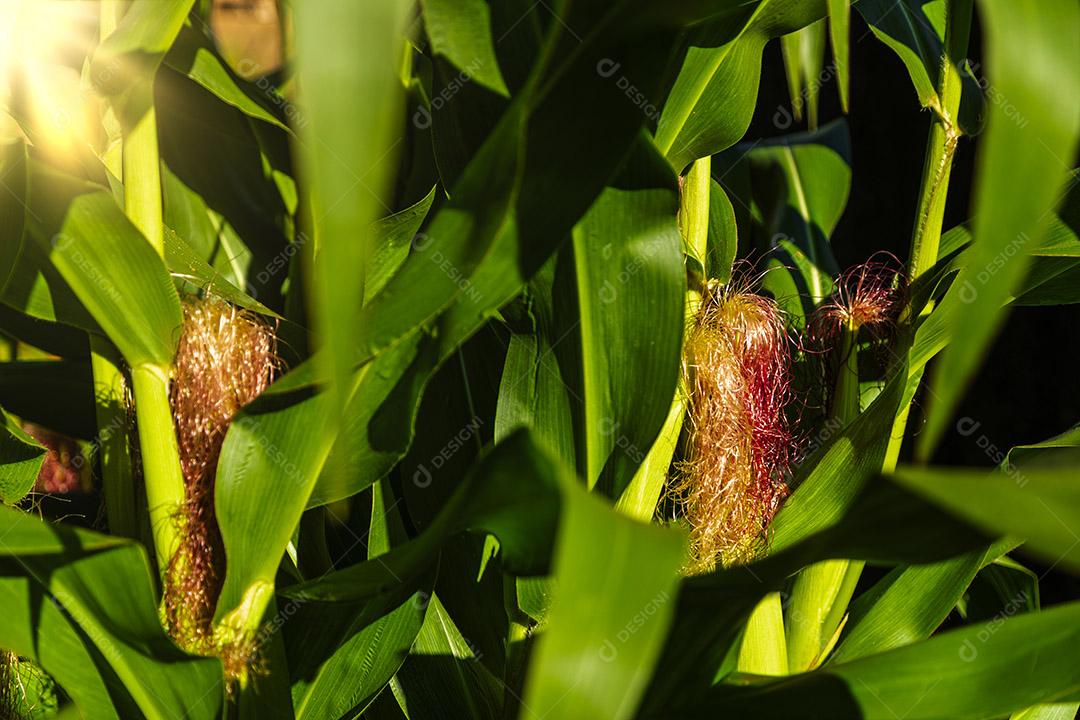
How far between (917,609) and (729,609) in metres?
0.26

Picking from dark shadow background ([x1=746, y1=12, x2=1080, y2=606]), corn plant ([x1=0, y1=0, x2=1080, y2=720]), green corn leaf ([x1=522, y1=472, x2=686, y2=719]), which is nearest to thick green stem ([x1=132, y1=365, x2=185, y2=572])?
corn plant ([x1=0, y1=0, x2=1080, y2=720])

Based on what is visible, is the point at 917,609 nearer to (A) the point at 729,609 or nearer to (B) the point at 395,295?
(A) the point at 729,609

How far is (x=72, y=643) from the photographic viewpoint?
1.32 feet

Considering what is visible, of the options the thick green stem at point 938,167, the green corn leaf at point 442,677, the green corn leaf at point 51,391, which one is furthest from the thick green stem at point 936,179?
the green corn leaf at point 51,391

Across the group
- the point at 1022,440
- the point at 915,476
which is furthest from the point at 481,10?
the point at 1022,440

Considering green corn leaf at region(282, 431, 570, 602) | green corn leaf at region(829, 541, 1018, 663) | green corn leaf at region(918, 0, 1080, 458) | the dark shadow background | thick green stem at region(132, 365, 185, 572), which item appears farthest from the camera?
the dark shadow background

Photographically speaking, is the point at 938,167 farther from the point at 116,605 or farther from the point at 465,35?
the point at 116,605

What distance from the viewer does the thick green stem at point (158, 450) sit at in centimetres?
42

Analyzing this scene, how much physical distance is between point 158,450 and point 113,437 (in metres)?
0.09

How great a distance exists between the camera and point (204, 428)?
1.48 feet

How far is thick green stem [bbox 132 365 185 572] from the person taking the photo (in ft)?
1.37

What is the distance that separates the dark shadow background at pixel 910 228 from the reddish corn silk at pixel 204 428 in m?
0.89

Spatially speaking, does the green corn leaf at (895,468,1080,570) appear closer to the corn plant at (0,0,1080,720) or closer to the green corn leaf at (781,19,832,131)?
the corn plant at (0,0,1080,720)

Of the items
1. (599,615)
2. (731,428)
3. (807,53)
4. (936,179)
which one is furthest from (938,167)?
(599,615)
